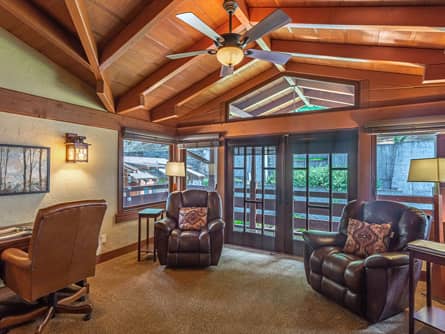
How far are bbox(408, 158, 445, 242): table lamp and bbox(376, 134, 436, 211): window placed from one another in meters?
0.59

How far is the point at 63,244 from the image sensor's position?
7.53ft

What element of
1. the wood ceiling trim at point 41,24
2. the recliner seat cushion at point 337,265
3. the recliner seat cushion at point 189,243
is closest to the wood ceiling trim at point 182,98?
the wood ceiling trim at point 41,24

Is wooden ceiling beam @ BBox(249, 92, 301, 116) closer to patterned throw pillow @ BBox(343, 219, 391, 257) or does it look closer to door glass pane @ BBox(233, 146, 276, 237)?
door glass pane @ BBox(233, 146, 276, 237)

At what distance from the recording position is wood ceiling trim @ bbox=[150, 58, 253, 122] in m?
4.38

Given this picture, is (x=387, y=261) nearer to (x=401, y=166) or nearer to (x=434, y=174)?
(x=434, y=174)

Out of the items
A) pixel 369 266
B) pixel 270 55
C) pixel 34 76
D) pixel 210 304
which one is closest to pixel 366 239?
pixel 369 266

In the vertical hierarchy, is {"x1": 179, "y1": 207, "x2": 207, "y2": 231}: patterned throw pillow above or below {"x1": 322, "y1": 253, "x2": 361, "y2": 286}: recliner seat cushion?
above

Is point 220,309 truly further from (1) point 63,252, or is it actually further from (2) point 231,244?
(2) point 231,244

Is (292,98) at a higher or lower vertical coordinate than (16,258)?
higher

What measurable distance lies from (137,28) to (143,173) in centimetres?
271

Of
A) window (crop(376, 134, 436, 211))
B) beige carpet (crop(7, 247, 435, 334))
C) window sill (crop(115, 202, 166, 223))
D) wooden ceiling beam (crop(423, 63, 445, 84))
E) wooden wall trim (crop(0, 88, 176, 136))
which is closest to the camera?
beige carpet (crop(7, 247, 435, 334))

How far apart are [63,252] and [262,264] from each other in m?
2.70

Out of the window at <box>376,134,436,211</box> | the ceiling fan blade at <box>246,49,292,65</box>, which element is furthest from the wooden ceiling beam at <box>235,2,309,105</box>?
the window at <box>376,134,436,211</box>

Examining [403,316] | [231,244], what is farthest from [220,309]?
[231,244]
